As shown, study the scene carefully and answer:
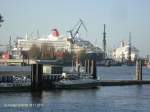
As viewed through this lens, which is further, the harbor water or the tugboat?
the tugboat

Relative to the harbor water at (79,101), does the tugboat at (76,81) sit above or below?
above

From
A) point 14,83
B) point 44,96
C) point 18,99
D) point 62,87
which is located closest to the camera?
point 18,99

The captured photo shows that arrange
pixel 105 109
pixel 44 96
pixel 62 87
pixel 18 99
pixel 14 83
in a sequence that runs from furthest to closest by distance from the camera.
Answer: pixel 62 87
pixel 14 83
pixel 44 96
pixel 18 99
pixel 105 109

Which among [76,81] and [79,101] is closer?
[79,101]

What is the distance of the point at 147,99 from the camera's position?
65625 mm

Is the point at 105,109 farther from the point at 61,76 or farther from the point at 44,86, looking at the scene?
the point at 61,76

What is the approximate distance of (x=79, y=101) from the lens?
6041cm

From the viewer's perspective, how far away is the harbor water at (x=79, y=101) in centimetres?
5228

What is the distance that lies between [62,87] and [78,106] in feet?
71.1

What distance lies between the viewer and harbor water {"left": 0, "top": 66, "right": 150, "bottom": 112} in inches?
2058

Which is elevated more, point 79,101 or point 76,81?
point 76,81

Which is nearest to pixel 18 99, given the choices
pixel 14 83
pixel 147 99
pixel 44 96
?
pixel 44 96

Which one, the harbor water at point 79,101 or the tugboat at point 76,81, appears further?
the tugboat at point 76,81

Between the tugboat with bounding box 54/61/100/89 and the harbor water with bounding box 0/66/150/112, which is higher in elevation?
the tugboat with bounding box 54/61/100/89
